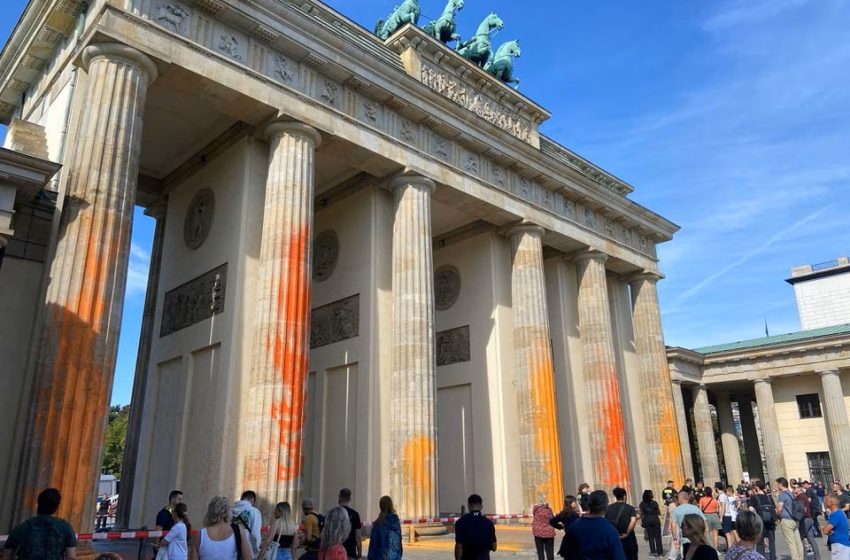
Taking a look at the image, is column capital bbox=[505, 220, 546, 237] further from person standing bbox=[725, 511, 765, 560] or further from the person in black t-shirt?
person standing bbox=[725, 511, 765, 560]

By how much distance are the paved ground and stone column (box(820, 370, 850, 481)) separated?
708 inches

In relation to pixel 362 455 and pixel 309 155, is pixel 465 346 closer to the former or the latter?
pixel 362 455

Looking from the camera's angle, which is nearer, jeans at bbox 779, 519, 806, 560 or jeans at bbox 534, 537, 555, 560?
jeans at bbox 534, 537, 555, 560

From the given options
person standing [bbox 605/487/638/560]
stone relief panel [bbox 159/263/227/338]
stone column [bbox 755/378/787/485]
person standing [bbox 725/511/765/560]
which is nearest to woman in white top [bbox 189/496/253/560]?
person standing [bbox 725/511/765/560]

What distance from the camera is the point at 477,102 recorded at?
2084 cm

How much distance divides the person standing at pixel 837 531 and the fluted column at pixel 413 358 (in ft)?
29.7

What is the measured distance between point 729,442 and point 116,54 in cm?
3508

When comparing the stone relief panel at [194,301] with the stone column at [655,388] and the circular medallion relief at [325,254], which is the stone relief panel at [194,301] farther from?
the stone column at [655,388]

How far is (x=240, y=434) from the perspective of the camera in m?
Result: 13.3

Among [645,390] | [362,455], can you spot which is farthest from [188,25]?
[645,390]

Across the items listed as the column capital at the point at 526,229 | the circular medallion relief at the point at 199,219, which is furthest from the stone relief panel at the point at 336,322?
the column capital at the point at 526,229

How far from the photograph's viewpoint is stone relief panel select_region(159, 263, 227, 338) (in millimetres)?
15047

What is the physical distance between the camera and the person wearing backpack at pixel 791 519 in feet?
35.6

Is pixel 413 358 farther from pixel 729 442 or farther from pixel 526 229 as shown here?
pixel 729 442
